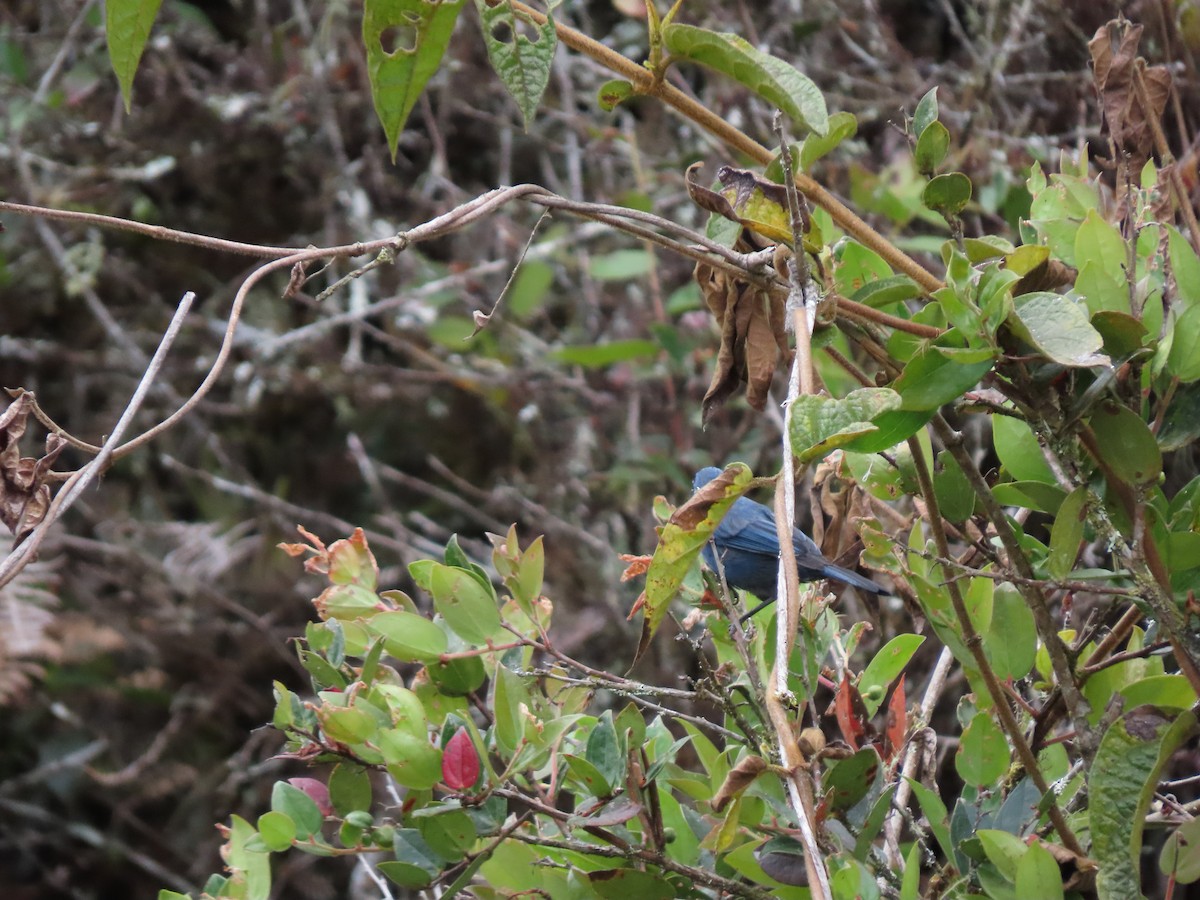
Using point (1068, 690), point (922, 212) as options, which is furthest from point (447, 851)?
point (922, 212)

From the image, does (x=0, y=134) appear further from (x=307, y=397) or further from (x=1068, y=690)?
(x=1068, y=690)

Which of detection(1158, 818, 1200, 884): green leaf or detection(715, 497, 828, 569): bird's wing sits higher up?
detection(1158, 818, 1200, 884): green leaf

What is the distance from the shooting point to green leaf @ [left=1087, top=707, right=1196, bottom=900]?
972 mm

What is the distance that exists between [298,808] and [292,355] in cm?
295

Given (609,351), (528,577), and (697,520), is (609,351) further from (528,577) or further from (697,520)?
(697,520)

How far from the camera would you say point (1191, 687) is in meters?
1.09

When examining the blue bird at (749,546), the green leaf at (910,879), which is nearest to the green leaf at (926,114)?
the green leaf at (910,879)

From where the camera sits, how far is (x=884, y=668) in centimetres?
131

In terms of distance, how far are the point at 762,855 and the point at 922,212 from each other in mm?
1903

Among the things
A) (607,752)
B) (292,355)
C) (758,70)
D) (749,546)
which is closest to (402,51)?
(758,70)

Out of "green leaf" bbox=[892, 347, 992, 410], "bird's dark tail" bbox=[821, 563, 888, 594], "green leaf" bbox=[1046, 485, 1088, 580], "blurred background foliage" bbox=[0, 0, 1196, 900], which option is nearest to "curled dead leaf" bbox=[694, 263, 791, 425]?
"green leaf" bbox=[892, 347, 992, 410]

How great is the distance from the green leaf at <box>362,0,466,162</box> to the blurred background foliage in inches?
86.2

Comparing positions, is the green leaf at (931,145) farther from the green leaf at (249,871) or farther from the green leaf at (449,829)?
the green leaf at (249,871)

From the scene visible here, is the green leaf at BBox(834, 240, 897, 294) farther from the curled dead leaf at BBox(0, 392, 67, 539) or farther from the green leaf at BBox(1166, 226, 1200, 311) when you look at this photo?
the curled dead leaf at BBox(0, 392, 67, 539)
